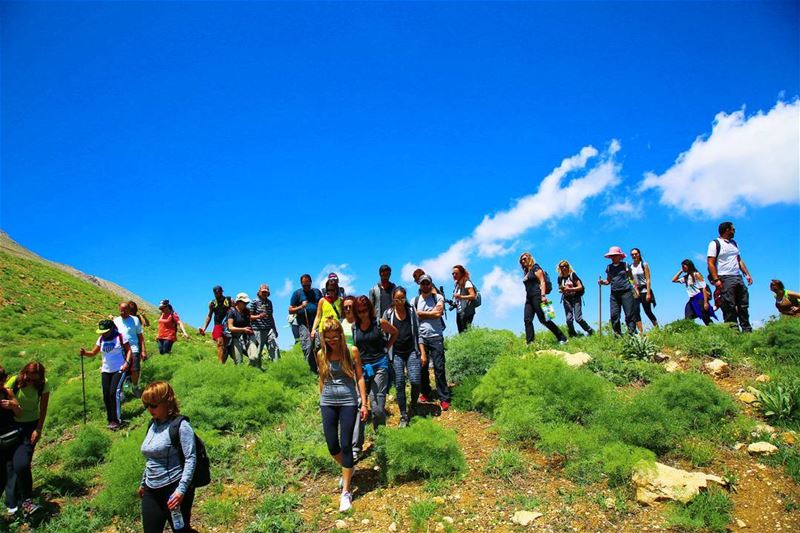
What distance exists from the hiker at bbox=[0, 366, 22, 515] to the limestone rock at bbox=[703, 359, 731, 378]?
10498mm

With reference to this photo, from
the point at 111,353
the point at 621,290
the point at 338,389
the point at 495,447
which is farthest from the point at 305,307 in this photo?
the point at 621,290

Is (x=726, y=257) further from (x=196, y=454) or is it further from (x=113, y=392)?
(x=113, y=392)

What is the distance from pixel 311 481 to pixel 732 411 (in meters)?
5.98

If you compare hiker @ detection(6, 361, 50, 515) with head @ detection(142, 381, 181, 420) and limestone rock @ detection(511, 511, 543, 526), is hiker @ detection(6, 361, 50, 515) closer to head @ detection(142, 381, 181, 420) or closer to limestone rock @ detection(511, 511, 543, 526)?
head @ detection(142, 381, 181, 420)

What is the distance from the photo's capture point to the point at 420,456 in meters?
5.83

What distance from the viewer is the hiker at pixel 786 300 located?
33.1 feet

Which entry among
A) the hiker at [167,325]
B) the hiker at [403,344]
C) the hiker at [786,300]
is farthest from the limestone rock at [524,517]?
the hiker at [167,325]

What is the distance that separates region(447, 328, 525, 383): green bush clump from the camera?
30.5ft

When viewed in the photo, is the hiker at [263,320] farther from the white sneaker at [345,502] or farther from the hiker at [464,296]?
the white sneaker at [345,502]

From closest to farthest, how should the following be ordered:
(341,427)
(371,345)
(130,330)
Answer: (341,427), (371,345), (130,330)

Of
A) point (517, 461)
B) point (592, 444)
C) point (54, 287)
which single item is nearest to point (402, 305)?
point (517, 461)

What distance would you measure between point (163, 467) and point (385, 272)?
16.4 feet

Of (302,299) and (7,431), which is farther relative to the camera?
(302,299)

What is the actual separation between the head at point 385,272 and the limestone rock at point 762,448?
5.64 metres
